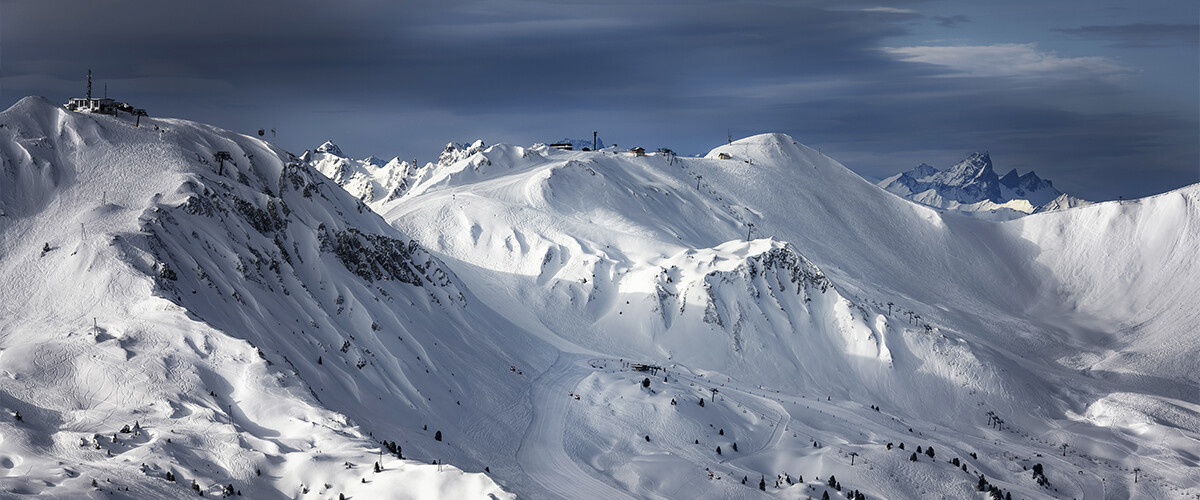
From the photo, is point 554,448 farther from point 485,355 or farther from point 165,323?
point 165,323

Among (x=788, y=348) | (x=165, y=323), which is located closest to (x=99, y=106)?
(x=165, y=323)

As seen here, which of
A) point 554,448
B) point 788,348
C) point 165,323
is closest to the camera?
point 165,323

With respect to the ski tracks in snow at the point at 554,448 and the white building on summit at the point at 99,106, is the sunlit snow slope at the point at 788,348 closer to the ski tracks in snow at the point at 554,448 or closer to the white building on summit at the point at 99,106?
the ski tracks in snow at the point at 554,448

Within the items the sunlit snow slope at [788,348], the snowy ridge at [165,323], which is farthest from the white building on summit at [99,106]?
the sunlit snow slope at [788,348]

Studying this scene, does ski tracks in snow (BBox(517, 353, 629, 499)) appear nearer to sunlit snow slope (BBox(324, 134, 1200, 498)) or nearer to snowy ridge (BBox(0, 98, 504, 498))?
sunlit snow slope (BBox(324, 134, 1200, 498))

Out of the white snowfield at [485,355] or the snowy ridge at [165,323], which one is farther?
the white snowfield at [485,355]

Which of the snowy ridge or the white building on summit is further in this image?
the white building on summit

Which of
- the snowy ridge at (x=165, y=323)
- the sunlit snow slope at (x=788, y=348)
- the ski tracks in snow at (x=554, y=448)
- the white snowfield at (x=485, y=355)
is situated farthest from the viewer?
the sunlit snow slope at (x=788, y=348)

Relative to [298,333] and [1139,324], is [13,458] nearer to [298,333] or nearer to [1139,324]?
[298,333]

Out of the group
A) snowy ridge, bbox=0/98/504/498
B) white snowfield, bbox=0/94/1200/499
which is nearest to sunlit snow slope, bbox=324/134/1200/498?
white snowfield, bbox=0/94/1200/499
